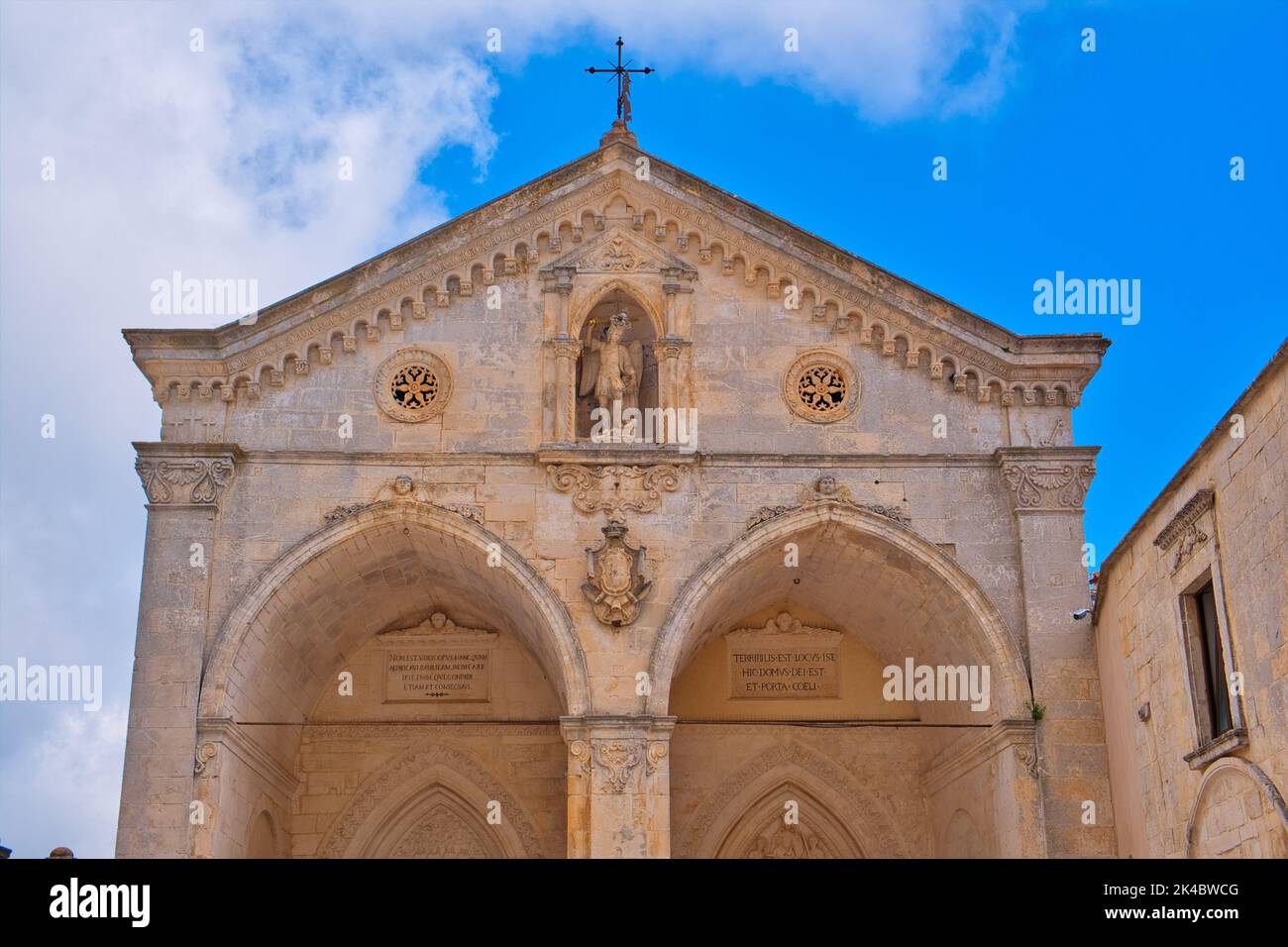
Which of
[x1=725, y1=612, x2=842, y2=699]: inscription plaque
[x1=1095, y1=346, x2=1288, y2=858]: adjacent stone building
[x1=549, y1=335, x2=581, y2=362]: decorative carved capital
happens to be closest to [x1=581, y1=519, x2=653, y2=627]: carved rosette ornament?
[x1=549, y1=335, x2=581, y2=362]: decorative carved capital

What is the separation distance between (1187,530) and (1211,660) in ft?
3.95

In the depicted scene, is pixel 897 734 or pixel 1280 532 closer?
pixel 1280 532

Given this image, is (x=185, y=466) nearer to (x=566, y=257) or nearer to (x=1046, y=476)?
(x=566, y=257)

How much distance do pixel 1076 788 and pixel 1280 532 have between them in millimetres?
5753

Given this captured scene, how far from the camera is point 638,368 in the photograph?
1855 centimetres

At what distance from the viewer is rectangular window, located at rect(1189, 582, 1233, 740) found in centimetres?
1361

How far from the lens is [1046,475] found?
1778 cm

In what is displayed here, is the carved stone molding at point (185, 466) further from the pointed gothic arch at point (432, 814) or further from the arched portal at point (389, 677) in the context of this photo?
the pointed gothic arch at point (432, 814)

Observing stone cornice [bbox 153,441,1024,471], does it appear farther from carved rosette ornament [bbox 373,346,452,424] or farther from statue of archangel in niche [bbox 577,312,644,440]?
carved rosette ornament [bbox 373,346,452,424]

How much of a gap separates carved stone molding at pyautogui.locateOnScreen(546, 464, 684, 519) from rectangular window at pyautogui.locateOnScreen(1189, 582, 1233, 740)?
612 cm

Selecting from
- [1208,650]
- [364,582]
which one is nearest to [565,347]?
[364,582]

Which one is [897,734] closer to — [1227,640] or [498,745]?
[498,745]
